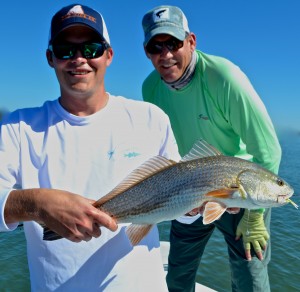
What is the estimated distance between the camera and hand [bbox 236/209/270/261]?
3.83 m

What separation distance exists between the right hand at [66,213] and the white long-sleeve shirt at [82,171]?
0.34m

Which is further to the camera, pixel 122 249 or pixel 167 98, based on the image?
pixel 167 98

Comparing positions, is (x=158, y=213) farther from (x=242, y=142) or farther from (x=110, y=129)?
(x=242, y=142)

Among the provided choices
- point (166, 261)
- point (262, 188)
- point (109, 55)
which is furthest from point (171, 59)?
point (166, 261)

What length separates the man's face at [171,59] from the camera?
396 centimetres

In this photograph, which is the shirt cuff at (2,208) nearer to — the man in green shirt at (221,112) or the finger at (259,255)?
the man in green shirt at (221,112)

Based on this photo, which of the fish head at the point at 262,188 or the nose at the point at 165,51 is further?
the nose at the point at 165,51

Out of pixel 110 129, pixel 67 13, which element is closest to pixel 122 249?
pixel 110 129

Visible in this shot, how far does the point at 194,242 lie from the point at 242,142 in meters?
1.43

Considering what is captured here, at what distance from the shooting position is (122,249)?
245cm

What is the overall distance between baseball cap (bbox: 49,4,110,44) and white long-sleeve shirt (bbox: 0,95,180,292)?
51cm

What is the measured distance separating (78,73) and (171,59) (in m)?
1.68

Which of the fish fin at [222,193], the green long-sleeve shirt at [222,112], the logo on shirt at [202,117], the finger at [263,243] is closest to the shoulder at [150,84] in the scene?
the green long-sleeve shirt at [222,112]

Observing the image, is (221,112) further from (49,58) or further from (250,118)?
(49,58)
